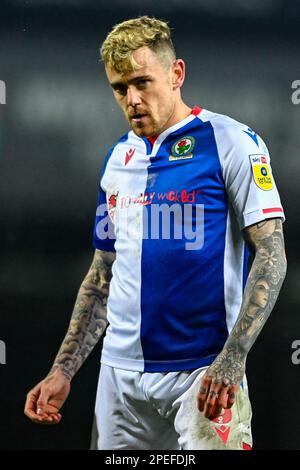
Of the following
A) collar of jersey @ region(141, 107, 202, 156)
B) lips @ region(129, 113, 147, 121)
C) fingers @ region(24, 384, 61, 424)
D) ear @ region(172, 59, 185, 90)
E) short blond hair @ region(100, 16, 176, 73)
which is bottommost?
fingers @ region(24, 384, 61, 424)

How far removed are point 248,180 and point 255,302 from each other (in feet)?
1.07

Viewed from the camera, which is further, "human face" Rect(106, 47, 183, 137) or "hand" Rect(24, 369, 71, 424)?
"hand" Rect(24, 369, 71, 424)

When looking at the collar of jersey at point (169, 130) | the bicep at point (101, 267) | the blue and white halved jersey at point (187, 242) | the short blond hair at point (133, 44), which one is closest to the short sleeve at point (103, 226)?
the bicep at point (101, 267)

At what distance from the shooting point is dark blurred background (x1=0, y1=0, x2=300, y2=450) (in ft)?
8.16

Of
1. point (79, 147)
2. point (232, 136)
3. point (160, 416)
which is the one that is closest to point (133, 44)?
point (232, 136)

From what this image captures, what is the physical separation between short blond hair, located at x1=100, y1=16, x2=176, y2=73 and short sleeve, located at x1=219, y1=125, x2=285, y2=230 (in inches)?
13.3

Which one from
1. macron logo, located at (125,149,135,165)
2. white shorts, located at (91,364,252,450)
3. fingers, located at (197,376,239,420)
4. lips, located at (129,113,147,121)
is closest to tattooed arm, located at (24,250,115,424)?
white shorts, located at (91,364,252,450)

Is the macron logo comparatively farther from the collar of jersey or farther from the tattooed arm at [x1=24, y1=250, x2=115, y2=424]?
the tattooed arm at [x1=24, y1=250, x2=115, y2=424]

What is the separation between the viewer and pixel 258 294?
189cm

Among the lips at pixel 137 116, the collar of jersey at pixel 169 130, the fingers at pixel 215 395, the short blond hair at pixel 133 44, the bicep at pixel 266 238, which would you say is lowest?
the fingers at pixel 215 395

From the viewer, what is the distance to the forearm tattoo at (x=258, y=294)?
1.87 meters

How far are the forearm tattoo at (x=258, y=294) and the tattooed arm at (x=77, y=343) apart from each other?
1.78 feet

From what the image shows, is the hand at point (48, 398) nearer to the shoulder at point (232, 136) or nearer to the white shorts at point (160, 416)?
the white shorts at point (160, 416)
